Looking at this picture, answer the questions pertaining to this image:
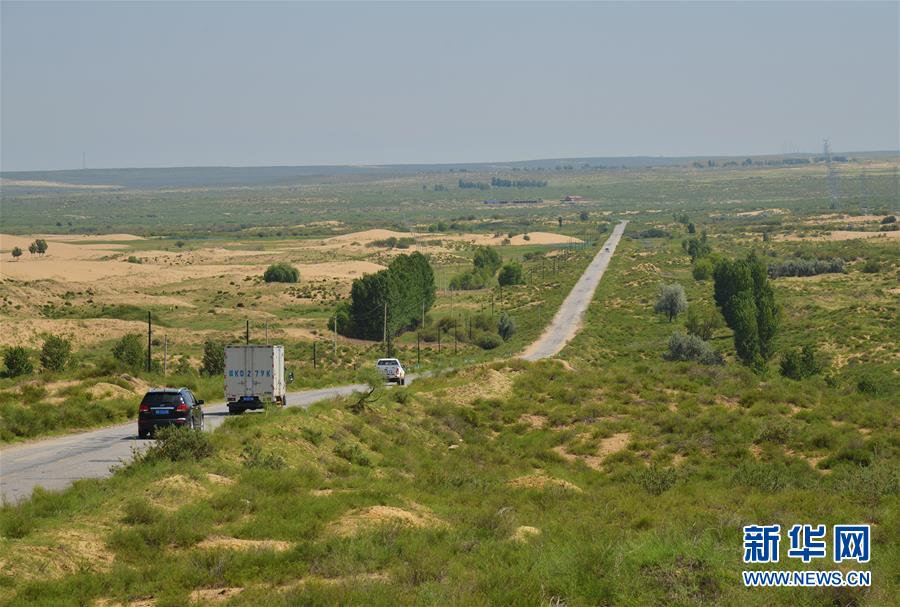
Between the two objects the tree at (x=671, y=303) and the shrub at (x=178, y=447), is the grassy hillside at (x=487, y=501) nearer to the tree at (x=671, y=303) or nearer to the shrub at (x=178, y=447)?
the shrub at (x=178, y=447)

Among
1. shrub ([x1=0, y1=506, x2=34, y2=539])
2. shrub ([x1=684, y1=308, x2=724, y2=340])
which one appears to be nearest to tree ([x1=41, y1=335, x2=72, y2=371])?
shrub ([x1=0, y1=506, x2=34, y2=539])

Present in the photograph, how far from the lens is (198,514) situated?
2067cm

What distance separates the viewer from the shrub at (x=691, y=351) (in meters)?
73.8

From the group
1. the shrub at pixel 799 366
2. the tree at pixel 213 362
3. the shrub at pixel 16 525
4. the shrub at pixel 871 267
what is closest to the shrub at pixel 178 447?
the shrub at pixel 16 525

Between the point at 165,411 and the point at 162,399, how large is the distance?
54 cm

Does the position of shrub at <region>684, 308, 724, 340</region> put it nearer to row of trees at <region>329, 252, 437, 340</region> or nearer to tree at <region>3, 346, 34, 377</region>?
row of trees at <region>329, 252, 437, 340</region>

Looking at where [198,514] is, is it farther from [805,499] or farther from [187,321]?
[187,321]

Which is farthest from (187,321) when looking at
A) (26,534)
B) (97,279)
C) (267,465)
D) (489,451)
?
(26,534)

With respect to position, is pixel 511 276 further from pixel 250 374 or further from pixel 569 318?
pixel 250 374

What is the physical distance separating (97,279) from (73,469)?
433ft

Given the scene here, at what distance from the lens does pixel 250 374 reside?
39.9m

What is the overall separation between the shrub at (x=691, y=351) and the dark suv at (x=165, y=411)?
45807 mm

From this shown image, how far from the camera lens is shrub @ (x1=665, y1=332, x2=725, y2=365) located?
242 feet

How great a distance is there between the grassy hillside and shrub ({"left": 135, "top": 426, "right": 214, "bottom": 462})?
0.08 meters
